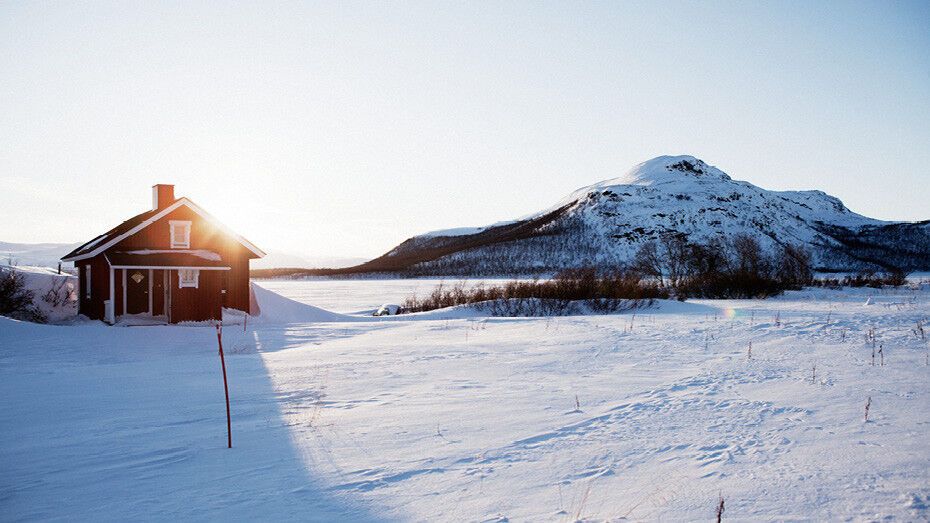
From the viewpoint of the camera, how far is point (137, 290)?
23250mm

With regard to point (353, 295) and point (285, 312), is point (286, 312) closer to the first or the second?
point (285, 312)

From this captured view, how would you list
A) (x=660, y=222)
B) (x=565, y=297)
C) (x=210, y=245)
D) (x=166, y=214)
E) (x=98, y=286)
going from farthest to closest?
1. (x=660, y=222)
2. (x=565, y=297)
3. (x=210, y=245)
4. (x=166, y=214)
5. (x=98, y=286)

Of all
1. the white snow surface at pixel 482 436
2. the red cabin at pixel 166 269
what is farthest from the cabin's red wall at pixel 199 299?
the white snow surface at pixel 482 436

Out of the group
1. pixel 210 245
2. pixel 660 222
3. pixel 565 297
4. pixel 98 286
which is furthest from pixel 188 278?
pixel 660 222

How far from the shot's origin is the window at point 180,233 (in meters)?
23.9

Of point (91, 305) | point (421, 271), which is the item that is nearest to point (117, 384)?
point (91, 305)

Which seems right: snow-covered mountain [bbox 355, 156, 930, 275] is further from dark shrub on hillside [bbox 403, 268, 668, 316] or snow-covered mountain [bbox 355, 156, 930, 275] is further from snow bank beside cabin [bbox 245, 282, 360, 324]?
snow bank beside cabin [bbox 245, 282, 360, 324]

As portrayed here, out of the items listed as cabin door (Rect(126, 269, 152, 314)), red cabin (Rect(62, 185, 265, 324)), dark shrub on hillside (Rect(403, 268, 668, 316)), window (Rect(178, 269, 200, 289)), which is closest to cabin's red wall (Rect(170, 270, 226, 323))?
red cabin (Rect(62, 185, 265, 324))

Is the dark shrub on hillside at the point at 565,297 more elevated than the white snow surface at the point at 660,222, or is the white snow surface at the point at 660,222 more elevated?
the white snow surface at the point at 660,222

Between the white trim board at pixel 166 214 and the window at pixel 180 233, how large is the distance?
569mm

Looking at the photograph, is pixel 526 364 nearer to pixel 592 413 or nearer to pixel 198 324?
pixel 592 413

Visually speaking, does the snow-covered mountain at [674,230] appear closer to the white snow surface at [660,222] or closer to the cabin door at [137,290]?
the white snow surface at [660,222]

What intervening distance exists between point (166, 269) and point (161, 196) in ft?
12.5

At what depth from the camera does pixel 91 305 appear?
23.9 metres
